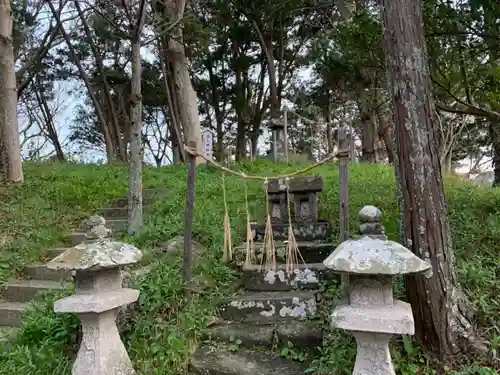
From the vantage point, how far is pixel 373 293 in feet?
7.61

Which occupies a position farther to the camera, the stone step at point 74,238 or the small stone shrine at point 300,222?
the stone step at point 74,238

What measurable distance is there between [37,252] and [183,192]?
2435mm

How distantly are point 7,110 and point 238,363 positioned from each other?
6.46 meters

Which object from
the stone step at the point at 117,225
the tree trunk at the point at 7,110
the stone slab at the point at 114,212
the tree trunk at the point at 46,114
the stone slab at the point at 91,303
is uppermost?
the tree trunk at the point at 46,114

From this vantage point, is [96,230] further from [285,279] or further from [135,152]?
[135,152]

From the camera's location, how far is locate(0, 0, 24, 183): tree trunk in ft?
23.8

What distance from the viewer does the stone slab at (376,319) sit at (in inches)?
85.5

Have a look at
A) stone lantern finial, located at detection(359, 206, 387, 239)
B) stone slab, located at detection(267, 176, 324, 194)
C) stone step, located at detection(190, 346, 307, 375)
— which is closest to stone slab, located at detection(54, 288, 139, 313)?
stone step, located at detection(190, 346, 307, 375)

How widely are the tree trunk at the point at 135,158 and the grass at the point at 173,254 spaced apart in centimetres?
20

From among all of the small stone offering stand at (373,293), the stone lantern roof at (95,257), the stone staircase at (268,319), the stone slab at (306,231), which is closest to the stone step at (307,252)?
the stone staircase at (268,319)

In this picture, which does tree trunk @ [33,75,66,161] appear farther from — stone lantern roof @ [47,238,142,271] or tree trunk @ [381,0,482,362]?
tree trunk @ [381,0,482,362]

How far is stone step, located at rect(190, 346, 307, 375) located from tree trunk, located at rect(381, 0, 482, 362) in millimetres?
919

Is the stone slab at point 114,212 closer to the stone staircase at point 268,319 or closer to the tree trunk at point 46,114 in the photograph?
the stone staircase at point 268,319

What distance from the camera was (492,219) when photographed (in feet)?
13.7
